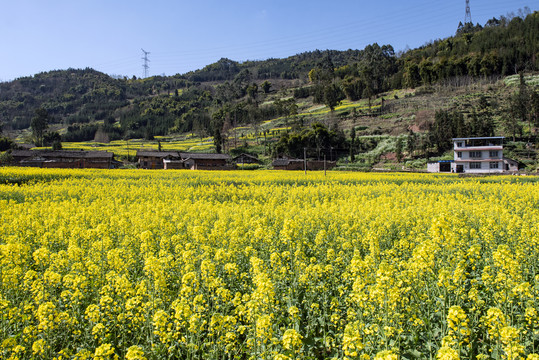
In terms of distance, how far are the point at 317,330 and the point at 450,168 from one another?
61.5 metres

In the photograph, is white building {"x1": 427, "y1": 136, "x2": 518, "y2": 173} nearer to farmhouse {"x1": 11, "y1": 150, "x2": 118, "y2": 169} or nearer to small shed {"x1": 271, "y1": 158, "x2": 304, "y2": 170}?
small shed {"x1": 271, "y1": 158, "x2": 304, "y2": 170}

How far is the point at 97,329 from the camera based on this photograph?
140 inches

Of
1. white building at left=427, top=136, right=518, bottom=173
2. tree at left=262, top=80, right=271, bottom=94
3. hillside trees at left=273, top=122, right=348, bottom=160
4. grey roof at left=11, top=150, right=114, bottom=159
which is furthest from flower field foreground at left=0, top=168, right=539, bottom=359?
tree at left=262, top=80, right=271, bottom=94

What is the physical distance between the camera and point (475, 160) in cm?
5638

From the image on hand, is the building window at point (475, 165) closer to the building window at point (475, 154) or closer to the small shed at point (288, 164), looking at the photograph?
the building window at point (475, 154)

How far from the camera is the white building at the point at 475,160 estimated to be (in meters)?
55.2

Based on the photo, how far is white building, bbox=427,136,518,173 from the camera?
55188 millimetres

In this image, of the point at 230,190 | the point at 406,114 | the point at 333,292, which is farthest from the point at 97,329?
the point at 406,114

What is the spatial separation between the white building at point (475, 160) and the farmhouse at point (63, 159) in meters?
65.8

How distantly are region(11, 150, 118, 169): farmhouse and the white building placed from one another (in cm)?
6580

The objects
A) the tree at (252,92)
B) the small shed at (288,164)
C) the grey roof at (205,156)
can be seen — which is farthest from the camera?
the tree at (252,92)

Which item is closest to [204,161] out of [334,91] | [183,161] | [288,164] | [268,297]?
[183,161]

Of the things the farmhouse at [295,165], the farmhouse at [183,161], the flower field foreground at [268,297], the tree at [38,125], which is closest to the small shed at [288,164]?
the farmhouse at [295,165]

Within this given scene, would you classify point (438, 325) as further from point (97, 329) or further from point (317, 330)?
point (97, 329)
